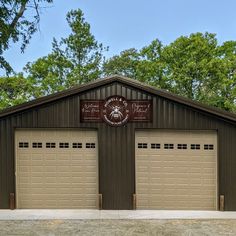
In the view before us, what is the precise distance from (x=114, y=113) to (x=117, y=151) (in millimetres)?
1135

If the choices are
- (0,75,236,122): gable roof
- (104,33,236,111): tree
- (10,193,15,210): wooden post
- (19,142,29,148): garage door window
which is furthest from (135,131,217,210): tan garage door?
(104,33,236,111): tree

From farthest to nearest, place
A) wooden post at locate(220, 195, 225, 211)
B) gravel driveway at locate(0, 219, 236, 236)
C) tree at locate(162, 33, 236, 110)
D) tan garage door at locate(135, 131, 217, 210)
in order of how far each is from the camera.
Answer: tree at locate(162, 33, 236, 110)
tan garage door at locate(135, 131, 217, 210)
wooden post at locate(220, 195, 225, 211)
gravel driveway at locate(0, 219, 236, 236)

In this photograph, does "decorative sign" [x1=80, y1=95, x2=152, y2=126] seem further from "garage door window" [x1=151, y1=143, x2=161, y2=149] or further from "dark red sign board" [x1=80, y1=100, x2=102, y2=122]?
"garage door window" [x1=151, y1=143, x2=161, y2=149]

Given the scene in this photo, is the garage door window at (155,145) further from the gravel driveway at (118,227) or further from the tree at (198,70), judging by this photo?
the tree at (198,70)

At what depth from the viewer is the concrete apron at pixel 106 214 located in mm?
9523

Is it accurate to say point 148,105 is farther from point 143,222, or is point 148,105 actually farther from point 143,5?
point 143,5

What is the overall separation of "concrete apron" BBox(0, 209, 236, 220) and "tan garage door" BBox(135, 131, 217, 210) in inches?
15.1

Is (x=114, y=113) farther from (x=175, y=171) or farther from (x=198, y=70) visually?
(x=198, y=70)

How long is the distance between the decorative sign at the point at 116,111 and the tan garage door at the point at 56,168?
58 cm

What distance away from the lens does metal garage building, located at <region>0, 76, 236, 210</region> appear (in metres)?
10.4

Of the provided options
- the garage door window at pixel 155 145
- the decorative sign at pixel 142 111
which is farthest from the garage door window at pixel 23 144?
the garage door window at pixel 155 145

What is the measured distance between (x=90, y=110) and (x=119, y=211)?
3.07 metres

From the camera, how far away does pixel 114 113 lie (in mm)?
A: 10484

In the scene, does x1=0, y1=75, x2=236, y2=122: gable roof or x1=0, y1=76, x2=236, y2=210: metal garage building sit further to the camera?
x1=0, y1=76, x2=236, y2=210: metal garage building
